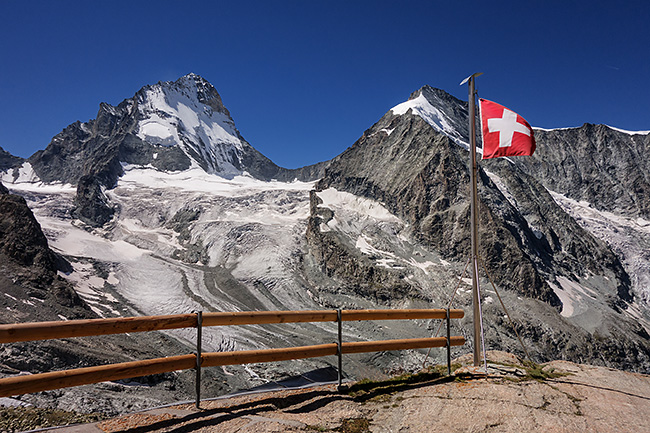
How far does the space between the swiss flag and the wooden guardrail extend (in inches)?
164

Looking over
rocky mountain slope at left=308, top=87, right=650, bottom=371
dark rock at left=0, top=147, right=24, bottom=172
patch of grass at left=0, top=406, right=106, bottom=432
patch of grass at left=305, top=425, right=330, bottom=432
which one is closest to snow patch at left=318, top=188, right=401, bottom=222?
rocky mountain slope at left=308, top=87, right=650, bottom=371

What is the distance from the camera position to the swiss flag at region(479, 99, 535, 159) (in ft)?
31.3

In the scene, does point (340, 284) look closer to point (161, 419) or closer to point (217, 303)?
point (217, 303)

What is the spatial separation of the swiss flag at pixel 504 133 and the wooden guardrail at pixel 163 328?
4.18 metres

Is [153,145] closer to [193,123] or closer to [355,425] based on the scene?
[193,123]

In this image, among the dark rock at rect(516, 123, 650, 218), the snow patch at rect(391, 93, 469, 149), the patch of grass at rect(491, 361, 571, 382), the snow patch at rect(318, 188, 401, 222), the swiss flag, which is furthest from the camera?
the dark rock at rect(516, 123, 650, 218)

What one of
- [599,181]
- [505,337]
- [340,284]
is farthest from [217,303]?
[599,181]

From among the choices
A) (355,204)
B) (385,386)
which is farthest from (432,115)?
(385,386)

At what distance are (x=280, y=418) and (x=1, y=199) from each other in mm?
53070

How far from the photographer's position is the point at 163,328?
6199 mm

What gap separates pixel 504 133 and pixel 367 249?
164 feet

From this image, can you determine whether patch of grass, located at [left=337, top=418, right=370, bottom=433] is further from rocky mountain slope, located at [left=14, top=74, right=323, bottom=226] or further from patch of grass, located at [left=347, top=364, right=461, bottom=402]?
rocky mountain slope, located at [left=14, top=74, right=323, bottom=226]

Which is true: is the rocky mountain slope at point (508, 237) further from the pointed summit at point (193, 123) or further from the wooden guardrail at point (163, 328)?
the pointed summit at point (193, 123)

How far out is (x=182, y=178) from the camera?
110750mm
